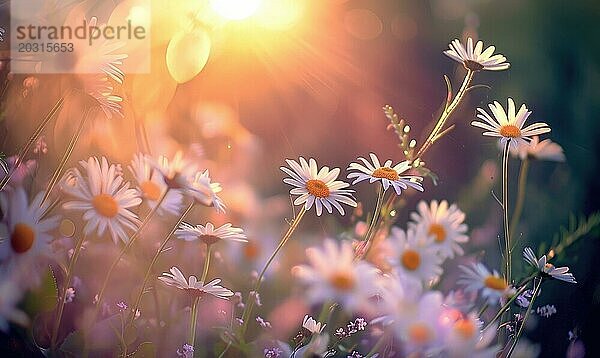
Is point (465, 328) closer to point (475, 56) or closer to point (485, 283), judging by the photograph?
point (485, 283)

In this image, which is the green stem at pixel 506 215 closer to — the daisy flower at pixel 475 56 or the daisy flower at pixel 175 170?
the daisy flower at pixel 475 56

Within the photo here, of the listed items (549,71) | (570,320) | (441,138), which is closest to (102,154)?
(441,138)

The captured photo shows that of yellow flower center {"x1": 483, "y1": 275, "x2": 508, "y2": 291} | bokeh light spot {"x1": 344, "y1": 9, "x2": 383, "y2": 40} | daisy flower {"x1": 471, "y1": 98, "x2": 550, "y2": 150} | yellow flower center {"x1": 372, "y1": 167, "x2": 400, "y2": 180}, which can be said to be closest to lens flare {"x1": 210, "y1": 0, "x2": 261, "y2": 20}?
bokeh light spot {"x1": 344, "y1": 9, "x2": 383, "y2": 40}

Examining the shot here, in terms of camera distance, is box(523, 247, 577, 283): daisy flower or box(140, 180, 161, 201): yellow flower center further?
box(523, 247, 577, 283): daisy flower

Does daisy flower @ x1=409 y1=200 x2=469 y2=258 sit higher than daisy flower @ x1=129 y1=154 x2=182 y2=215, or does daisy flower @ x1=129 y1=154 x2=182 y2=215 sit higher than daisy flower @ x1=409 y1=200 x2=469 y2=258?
daisy flower @ x1=129 y1=154 x2=182 y2=215

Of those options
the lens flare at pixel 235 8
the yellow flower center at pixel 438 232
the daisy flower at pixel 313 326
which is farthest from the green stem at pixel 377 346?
the lens flare at pixel 235 8

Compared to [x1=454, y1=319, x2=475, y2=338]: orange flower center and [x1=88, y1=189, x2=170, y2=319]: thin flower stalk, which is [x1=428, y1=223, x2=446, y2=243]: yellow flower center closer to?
[x1=454, y1=319, x2=475, y2=338]: orange flower center
